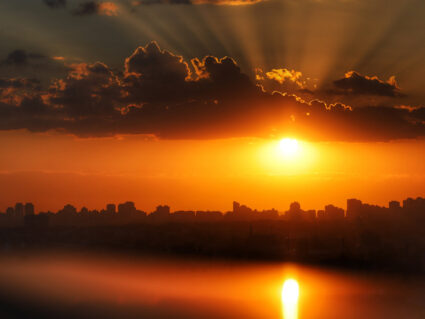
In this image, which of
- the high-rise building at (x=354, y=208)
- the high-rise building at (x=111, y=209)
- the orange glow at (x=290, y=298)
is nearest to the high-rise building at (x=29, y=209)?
the high-rise building at (x=111, y=209)

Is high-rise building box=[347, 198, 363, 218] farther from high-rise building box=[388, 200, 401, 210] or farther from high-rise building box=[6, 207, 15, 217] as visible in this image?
high-rise building box=[6, 207, 15, 217]

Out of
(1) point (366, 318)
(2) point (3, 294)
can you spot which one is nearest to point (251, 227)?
(1) point (366, 318)

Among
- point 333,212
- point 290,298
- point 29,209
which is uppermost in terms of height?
point 29,209

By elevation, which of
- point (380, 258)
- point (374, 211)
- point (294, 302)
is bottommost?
point (294, 302)

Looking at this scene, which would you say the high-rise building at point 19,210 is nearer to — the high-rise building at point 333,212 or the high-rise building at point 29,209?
the high-rise building at point 29,209

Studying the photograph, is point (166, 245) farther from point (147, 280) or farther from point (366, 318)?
point (366, 318)

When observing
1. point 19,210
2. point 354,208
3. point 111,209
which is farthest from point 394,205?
point 19,210

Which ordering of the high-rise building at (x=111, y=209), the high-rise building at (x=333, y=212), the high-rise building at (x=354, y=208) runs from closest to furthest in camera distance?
1. the high-rise building at (x=354, y=208)
2. the high-rise building at (x=333, y=212)
3. the high-rise building at (x=111, y=209)

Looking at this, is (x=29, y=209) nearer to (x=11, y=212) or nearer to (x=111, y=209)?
(x=11, y=212)

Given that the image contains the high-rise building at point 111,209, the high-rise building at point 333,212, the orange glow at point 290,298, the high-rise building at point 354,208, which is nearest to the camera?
the orange glow at point 290,298

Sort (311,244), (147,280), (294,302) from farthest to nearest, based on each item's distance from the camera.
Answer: (147,280) → (311,244) → (294,302)

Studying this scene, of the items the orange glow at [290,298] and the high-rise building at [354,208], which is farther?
the high-rise building at [354,208]
